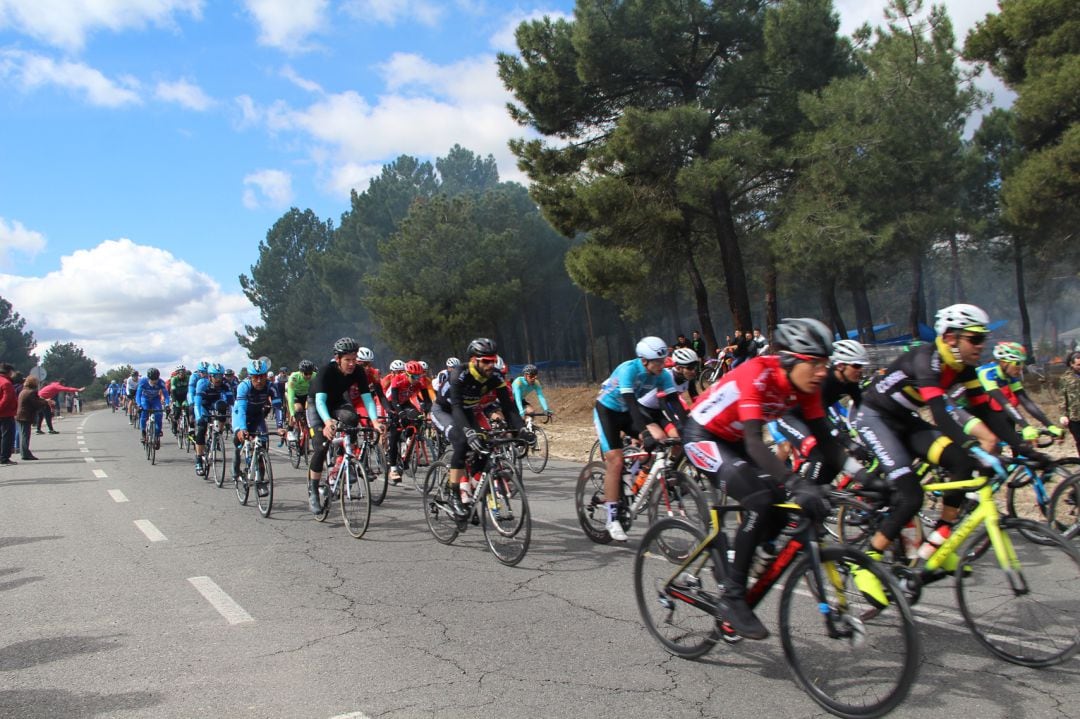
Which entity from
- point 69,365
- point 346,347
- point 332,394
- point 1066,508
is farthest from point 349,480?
point 69,365

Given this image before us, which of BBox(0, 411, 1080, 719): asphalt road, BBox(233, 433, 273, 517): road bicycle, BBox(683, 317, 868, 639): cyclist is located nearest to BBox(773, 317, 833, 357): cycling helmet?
BBox(683, 317, 868, 639): cyclist

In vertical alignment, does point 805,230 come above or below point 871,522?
above

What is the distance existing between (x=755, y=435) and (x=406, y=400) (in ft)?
34.2

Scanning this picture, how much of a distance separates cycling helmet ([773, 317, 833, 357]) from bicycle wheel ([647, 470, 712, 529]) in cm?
289

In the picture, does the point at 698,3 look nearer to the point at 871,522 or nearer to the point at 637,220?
the point at 637,220

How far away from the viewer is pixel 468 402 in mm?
8172

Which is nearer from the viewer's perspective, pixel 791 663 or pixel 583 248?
pixel 791 663

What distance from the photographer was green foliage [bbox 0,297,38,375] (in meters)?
106

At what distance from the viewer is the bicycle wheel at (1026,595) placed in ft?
13.6

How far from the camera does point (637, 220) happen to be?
2323cm

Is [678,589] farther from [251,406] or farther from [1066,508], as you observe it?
[251,406]

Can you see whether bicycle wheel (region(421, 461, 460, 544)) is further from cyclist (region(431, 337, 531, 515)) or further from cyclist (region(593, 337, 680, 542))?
cyclist (region(593, 337, 680, 542))

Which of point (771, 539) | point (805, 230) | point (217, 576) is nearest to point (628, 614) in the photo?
point (771, 539)

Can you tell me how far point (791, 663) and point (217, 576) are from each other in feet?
16.3
